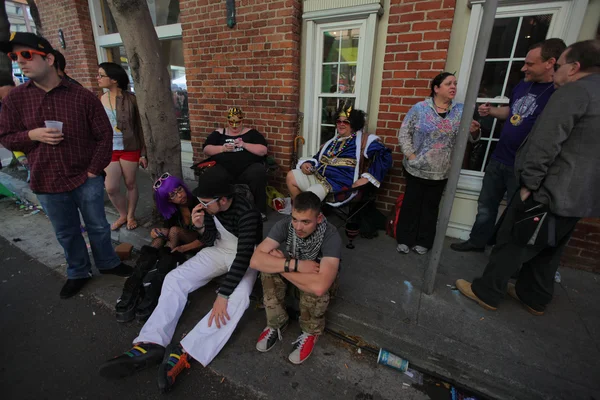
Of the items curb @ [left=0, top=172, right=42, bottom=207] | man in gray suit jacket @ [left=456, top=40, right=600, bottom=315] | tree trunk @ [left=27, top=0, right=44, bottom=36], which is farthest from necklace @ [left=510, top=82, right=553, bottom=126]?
tree trunk @ [left=27, top=0, right=44, bottom=36]

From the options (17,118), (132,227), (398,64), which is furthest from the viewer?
(132,227)

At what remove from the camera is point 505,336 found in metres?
2.03

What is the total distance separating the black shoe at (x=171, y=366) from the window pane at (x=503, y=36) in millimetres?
3845

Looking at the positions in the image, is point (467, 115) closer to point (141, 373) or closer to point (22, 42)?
point (141, 373)

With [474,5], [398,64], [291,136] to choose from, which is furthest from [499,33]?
[291,136]

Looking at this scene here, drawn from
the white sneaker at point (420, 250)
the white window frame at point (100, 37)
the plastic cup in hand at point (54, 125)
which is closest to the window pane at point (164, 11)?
the white window frame at point (100, 37)

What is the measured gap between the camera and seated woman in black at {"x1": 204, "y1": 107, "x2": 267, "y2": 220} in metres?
3.63

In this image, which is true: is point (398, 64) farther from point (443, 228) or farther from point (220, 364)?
point (220, 364)

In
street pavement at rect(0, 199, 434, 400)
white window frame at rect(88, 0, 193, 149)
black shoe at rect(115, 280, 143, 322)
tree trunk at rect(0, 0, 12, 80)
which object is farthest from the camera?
white window frame at rect(88, 0, 193, 149)

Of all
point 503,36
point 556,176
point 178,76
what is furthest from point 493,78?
point 178,76

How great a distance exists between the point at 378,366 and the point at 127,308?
201 cm

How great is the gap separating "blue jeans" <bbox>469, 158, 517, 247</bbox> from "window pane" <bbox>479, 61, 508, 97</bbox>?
755 millimetres

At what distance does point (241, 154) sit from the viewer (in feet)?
12.1

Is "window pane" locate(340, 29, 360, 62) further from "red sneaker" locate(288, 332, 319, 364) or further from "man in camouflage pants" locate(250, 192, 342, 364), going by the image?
"red sneaker" locate(288, 332, 319, 364)
